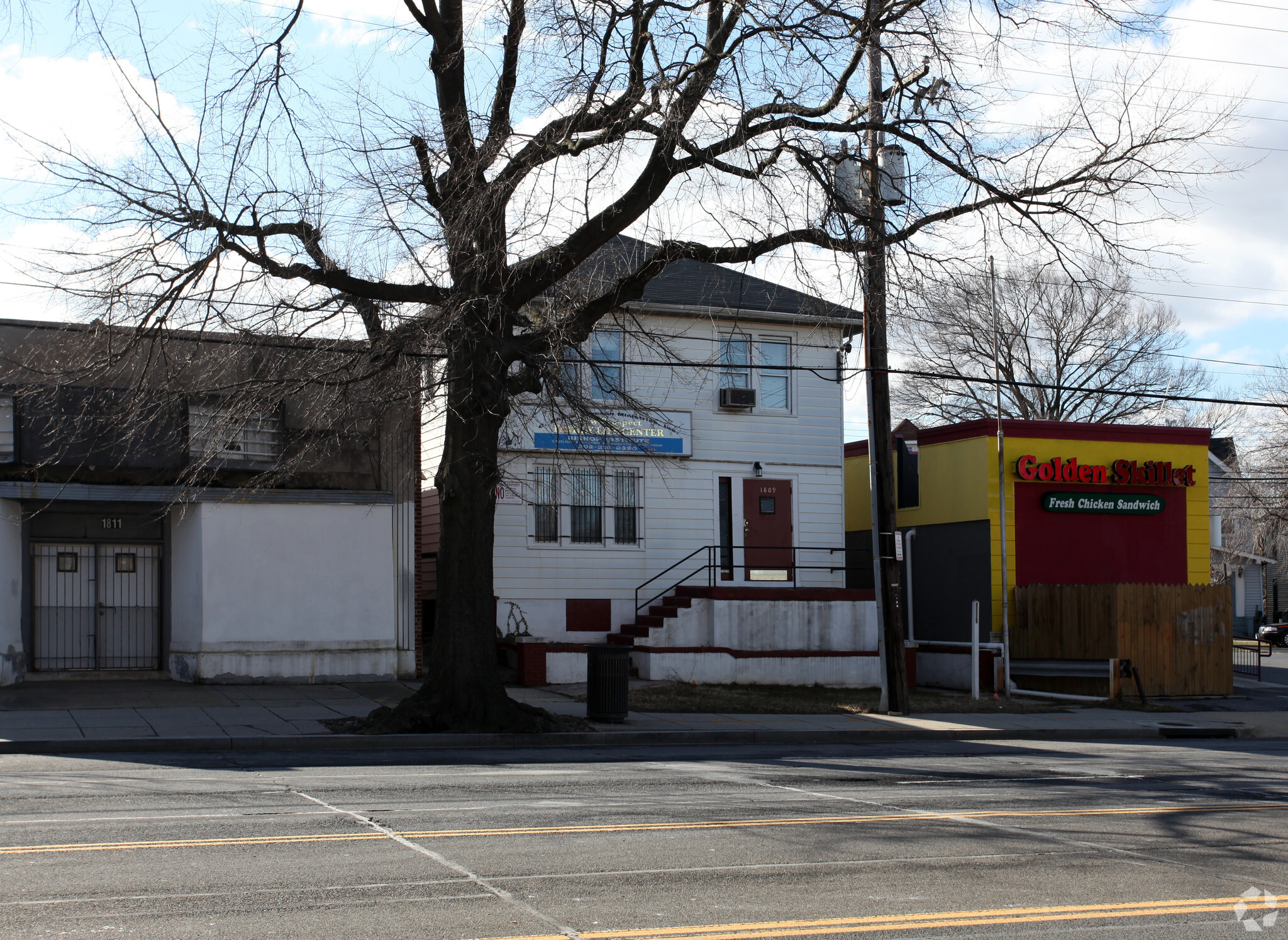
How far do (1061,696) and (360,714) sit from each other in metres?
13.4

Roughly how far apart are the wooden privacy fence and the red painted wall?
112cm

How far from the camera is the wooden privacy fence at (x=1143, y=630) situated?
2377 centimetres

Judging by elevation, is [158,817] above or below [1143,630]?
below

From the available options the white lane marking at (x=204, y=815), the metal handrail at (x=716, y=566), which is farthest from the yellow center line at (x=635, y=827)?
the metal handrail at (x=716, y=566)

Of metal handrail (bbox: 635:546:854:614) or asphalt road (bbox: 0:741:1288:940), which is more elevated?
metal handrail (bbox: 635:546:854:614)

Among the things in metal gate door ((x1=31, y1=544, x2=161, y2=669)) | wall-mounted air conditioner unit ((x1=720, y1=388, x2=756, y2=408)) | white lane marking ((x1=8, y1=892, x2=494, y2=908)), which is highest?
wall-mounted air conditioner unit ((x1=720, y1=388, x2=756, y2=408))

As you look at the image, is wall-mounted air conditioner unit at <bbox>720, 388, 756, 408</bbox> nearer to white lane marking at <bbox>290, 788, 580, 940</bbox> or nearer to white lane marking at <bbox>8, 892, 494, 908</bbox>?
white lane marking at <bbox>290, 788, 580, 940</bbox>

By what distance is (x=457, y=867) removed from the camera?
761 cm

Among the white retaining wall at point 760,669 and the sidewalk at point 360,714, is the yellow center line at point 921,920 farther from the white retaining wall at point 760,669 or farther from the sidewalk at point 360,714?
the white retaining wall at point 760,669

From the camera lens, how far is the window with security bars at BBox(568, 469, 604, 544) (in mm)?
24672

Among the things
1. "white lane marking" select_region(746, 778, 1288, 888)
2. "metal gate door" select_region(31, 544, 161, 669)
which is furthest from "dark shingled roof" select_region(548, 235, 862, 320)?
"white lane marking" select_region(746, 778, 1288, 888)

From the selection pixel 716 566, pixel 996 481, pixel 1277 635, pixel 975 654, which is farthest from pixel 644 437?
pixel 1277 635

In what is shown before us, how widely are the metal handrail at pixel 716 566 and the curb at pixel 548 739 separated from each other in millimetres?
7330

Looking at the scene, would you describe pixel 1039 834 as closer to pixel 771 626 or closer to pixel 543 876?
pixel 543 876
